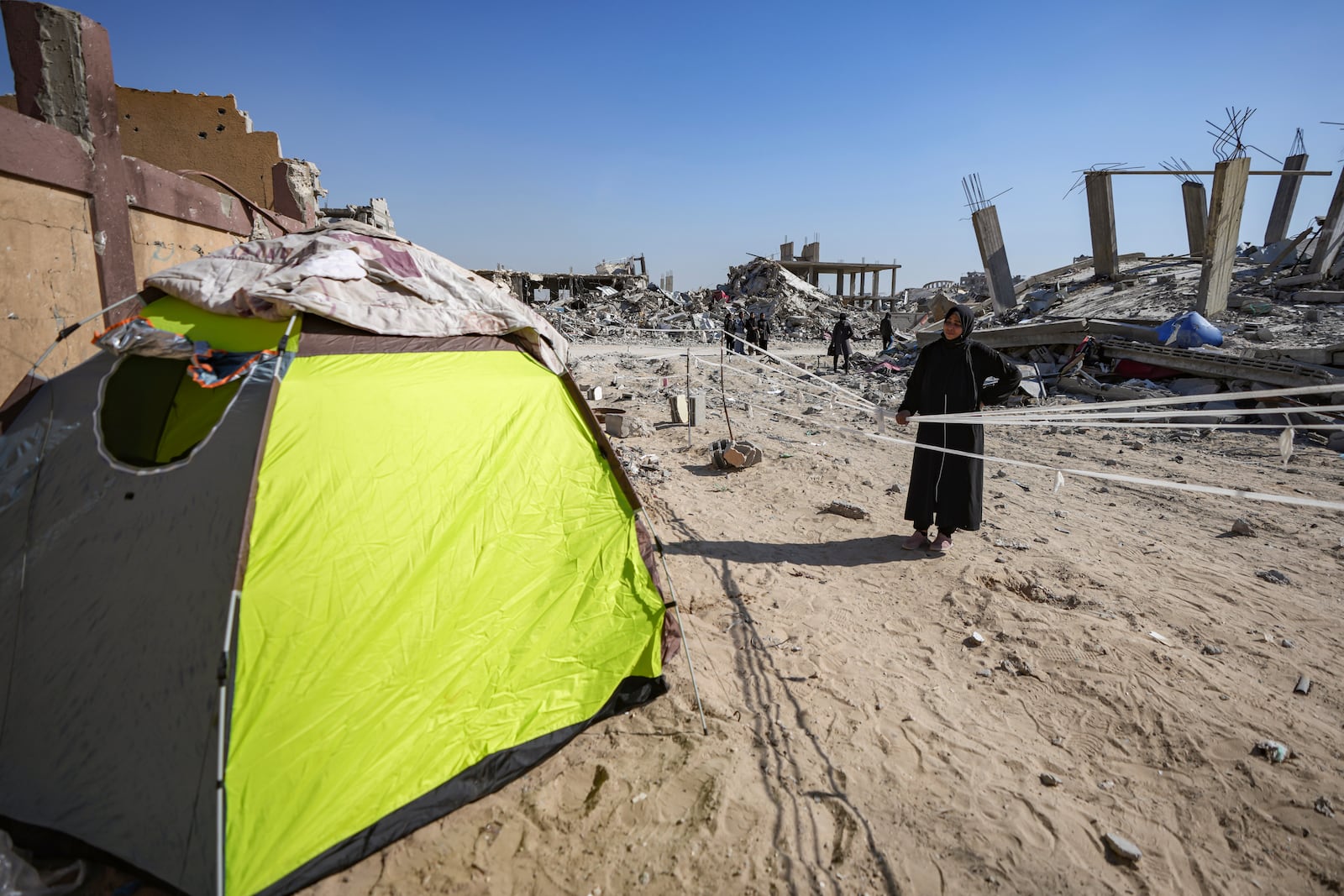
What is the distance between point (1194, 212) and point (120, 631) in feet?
69.4

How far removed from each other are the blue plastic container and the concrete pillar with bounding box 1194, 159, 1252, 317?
1953mm

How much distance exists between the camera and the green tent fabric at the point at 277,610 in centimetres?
192

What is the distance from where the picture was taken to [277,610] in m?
2.03

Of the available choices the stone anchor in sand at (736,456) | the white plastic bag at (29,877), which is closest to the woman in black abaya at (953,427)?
the stone anchor in sand at (736,456)

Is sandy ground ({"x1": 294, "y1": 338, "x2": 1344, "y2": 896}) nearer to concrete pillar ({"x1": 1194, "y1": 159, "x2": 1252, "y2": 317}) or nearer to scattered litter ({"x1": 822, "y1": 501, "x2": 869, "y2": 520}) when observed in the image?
scattered litter ({"x1": 822, "y1": 501, "x2": 869, "y2": 520})

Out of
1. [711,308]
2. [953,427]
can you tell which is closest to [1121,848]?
[953,427]

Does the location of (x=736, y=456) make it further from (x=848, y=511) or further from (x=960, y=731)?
(x=960, y=731)

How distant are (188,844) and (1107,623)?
4.03 metres

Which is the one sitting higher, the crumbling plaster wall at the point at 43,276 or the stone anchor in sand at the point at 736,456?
the crumbling plaster wall at the point at 43,276

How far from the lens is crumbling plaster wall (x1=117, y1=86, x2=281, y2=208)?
10.3 m

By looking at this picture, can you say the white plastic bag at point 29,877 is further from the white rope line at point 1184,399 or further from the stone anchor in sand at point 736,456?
the stone anchor in sand at point 736,456

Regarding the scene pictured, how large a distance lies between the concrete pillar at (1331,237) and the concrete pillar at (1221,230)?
1.71m

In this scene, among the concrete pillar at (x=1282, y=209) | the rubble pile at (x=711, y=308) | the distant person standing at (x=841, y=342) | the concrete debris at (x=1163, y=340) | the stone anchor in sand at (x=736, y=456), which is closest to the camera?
the stone anchor in sand at (x=736, y=456)

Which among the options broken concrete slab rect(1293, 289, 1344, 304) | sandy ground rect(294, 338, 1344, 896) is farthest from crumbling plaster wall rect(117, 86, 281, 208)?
broken concrete slab rect(1293, 289, 1344, 304)
